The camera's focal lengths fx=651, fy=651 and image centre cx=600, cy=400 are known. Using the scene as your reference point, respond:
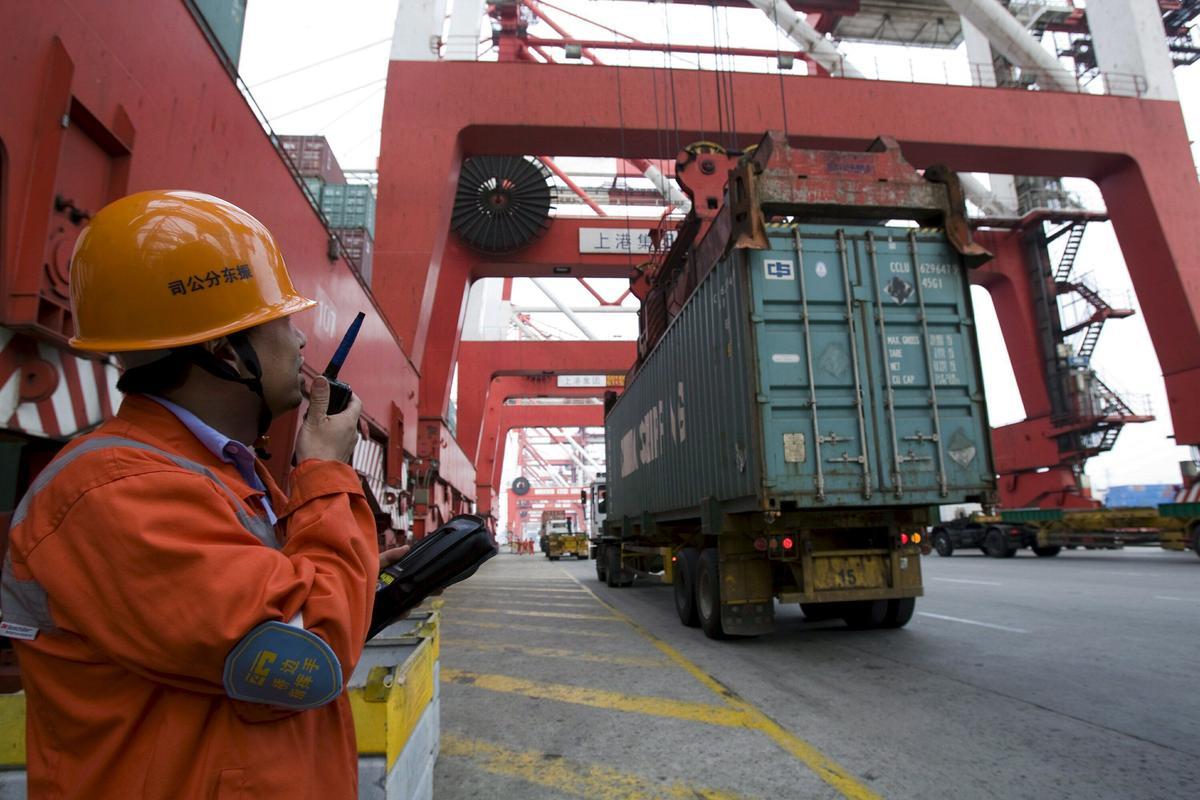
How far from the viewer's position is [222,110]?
390cm

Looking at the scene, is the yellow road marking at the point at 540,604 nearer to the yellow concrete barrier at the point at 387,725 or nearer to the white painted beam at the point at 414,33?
the yellow concrete barrier at the point at 387,725

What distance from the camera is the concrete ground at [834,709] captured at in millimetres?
2939

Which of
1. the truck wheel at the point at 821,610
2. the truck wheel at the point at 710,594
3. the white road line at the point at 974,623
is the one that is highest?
the truck wheel at the point at 710,594

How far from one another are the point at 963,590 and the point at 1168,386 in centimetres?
790

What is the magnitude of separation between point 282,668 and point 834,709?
3.97 metres

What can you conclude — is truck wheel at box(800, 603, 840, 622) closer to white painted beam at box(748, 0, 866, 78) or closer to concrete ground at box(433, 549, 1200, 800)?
concrete ground at box(433, 549, 1200, 800)

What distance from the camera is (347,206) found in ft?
39.8

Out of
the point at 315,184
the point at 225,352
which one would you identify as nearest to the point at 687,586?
the point at 225,352

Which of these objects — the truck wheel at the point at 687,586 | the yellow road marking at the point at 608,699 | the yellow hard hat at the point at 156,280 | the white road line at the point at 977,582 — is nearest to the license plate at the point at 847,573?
the truck wheel at the point at 687,586

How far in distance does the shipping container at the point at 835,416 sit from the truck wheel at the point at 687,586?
2.21ft

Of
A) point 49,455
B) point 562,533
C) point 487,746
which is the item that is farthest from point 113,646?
point 562,533

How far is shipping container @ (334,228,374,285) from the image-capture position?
11.3 metres

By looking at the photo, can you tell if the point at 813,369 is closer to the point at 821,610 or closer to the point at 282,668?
the point at 821,610

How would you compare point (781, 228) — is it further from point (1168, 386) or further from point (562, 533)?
point (562, 533)
